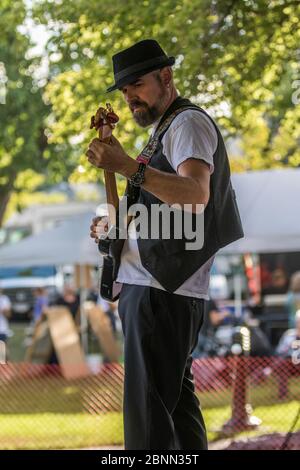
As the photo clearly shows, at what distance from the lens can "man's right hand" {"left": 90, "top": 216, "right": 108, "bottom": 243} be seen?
141 inches

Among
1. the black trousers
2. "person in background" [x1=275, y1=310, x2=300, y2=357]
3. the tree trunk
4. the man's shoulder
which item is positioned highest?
the tree trunk

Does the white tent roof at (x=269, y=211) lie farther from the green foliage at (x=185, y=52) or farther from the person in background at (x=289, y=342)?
the green foliage at (x=185, y=52)

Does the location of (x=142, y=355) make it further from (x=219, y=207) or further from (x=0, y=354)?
(x=0, y=354)

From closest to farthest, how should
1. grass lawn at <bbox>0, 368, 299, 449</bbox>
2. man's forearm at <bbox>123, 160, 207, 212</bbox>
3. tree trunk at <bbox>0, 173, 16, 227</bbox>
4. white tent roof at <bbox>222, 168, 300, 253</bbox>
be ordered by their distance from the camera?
1. man's forearm at <bbox>123, 160, 207, 212</bbox>
2. grass lawn at <bbox>0, 368, 299, 449</bbox>
3. white tent roof at <bbox>222, 168, 300, 253</bbox>
4. tree trunk at <bbox>0, 173, 16, 227</bbox>

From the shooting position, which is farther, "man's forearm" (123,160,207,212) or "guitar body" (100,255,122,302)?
"guitar body" (100,255,122,302)

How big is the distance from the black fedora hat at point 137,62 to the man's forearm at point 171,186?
43 cm

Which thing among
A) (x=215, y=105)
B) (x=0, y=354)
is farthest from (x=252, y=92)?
(x=0, y=354)

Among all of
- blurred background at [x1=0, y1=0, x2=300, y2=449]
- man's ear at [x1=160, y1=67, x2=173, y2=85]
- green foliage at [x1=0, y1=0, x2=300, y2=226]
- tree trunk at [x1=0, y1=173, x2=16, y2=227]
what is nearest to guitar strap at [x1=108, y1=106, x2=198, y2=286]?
man's ear at [x1=160, y1=67, x2=173, y2=85]

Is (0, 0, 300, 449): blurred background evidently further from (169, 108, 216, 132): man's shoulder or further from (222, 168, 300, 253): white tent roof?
(169, 108, 216, 132): man's shoulder

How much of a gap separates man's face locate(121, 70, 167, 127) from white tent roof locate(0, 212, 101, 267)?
29.6 ft

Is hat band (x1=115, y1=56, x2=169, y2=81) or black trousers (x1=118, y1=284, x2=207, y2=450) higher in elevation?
hat band (x1=115, y1=56, x2=169, y2=81)

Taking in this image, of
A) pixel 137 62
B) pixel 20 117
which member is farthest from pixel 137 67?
Result: pixel 20 117

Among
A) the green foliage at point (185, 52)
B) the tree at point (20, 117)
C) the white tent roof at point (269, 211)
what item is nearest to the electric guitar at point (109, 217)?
the green foliage at point (185, 52)

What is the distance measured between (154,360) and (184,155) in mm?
721
